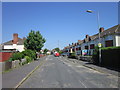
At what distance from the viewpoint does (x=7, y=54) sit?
1110 inches

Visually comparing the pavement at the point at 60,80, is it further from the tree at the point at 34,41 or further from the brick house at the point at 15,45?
the brick house at the point at 15,45

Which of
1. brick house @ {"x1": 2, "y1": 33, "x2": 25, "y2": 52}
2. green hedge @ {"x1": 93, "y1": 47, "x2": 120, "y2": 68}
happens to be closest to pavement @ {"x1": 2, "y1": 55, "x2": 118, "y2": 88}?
green hedge @ {"x1": 93, "y1": 47, "x2": 120, "y2": 68}

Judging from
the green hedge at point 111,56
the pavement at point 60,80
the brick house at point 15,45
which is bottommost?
the pavement at point 60,80

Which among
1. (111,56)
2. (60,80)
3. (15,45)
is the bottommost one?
(60,80)

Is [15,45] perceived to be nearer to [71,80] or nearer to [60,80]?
[60,80]

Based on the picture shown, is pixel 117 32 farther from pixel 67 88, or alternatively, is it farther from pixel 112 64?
pixel 67 88

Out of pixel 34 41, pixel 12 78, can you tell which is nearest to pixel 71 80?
pixel 12 78

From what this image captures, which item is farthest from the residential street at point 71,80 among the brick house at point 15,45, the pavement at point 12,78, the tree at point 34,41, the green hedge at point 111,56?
the brick house at point 15,45

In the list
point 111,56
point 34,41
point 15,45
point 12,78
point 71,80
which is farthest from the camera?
point 15,45

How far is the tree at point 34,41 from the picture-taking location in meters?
36.2

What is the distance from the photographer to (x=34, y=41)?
35.9m

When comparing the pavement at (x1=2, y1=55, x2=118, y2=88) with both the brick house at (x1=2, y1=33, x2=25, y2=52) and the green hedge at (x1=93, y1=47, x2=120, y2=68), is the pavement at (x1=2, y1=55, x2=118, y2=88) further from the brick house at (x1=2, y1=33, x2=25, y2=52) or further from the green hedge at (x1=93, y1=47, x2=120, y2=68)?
the brick house at (x1=2, y1=33, x2=25, y2=52)

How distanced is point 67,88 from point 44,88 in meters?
1.23

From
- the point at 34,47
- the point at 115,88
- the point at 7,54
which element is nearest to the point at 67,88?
the point at 115,88
